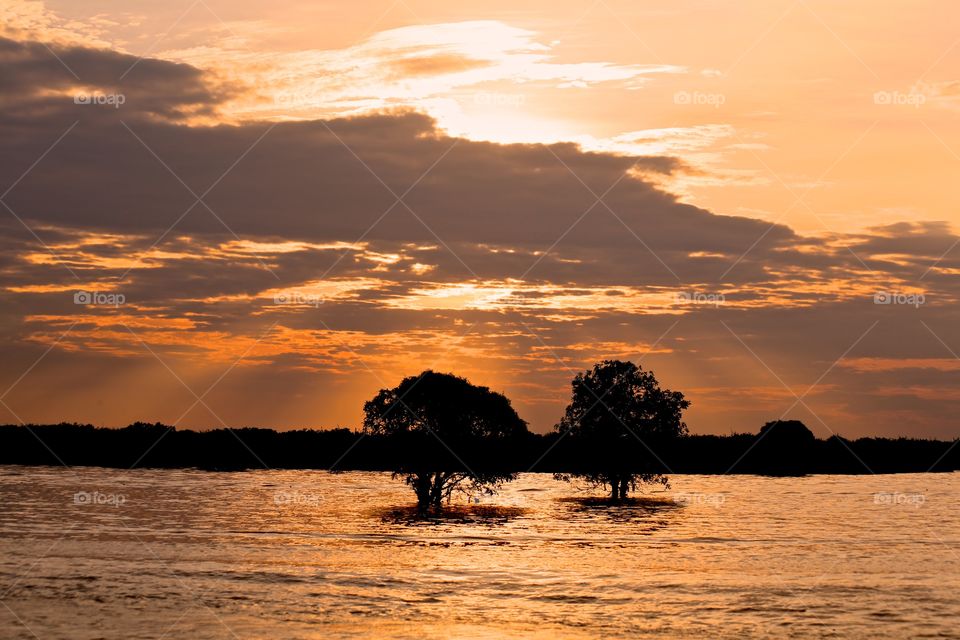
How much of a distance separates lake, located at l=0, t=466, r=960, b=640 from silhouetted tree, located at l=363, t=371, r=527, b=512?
12.6 feet

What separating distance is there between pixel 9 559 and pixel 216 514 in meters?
28.0

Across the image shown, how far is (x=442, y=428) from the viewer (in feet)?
238

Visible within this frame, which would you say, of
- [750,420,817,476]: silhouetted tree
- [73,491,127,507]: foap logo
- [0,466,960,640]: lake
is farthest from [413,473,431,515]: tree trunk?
[750,420,817,476]: silhouetted tree

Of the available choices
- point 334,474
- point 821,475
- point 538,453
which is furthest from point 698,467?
point 538,453

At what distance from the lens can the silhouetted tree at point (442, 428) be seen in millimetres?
72125

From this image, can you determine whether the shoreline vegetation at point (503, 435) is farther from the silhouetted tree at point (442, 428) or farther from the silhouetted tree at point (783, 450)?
the silhouetted tree at point (783, 450)

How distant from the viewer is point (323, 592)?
39250 mm

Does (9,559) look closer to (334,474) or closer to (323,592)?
(323,592)
